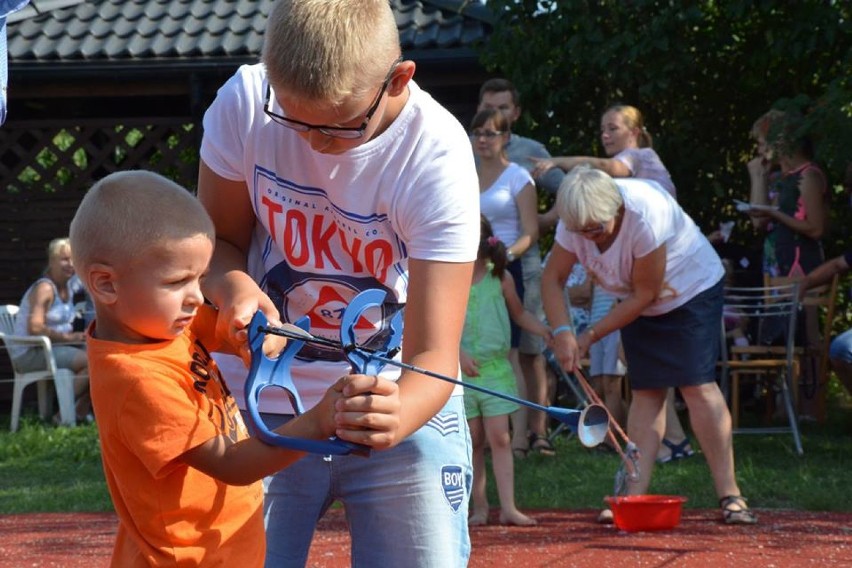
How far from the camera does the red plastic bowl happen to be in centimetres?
581

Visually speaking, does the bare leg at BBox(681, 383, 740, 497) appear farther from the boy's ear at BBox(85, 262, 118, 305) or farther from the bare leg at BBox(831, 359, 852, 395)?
the boy's ear at BBox(85, 262, 118, 305)

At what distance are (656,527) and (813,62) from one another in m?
5.46

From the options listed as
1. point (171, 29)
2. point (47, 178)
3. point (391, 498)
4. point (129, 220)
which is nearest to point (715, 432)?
point (391, 498)

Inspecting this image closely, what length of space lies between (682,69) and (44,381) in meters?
5.44

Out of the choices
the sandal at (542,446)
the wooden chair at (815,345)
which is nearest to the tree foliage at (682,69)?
the wooden chair at (815,345)

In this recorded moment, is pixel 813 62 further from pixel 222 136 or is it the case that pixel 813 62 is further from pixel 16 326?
pixel 222 136

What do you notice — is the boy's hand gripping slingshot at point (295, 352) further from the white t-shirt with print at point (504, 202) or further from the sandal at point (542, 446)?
the sandal at point (542, 446)

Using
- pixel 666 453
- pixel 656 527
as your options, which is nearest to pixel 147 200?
pixel 656 527

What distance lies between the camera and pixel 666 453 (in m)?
7.89

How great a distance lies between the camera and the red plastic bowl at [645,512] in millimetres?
5809

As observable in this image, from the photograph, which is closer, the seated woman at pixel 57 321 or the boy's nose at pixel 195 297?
the boy's nose at pixel 195 297

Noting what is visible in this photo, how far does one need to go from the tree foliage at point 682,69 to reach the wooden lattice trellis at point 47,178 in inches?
125

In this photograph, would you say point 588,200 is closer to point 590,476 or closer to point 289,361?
point 590,476

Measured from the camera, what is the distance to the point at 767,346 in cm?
905
